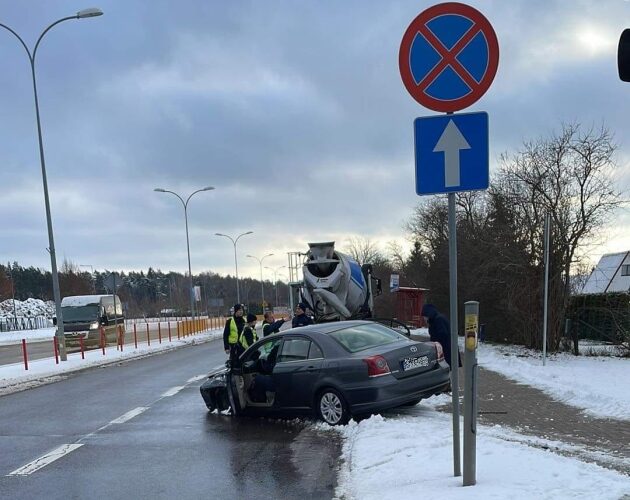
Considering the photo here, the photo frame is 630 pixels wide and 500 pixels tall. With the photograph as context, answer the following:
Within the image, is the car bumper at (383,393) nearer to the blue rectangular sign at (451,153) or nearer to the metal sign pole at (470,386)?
the metal sign pole at (470,386)

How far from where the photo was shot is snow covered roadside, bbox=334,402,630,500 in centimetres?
459

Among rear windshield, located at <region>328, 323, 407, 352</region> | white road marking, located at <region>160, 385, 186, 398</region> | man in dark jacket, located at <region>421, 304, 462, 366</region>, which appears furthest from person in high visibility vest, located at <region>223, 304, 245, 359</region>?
rear windshield, located at <region>328, 323, 407, 352</region>

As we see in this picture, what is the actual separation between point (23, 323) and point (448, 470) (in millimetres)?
76039

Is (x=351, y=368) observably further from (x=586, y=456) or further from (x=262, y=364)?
(x=586, y=456)

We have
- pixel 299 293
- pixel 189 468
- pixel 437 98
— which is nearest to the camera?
pixel 437 98

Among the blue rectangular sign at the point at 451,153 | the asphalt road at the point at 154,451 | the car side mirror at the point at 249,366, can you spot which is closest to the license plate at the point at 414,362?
the asphalt road at the point at 154,451

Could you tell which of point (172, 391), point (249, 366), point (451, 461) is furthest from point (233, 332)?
point (451, 461)

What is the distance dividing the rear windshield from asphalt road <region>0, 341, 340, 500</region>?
1367 mm

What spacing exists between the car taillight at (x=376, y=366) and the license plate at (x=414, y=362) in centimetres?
39

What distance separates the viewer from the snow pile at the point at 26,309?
7519 cm

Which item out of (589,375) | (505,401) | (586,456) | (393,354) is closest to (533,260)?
(589,375)

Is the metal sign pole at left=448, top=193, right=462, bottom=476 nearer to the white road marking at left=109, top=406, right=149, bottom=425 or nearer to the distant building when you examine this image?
the white road marking at left=109, top=406, right=149, bottom=425

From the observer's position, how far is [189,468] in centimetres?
686

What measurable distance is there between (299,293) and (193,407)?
9.23 m
